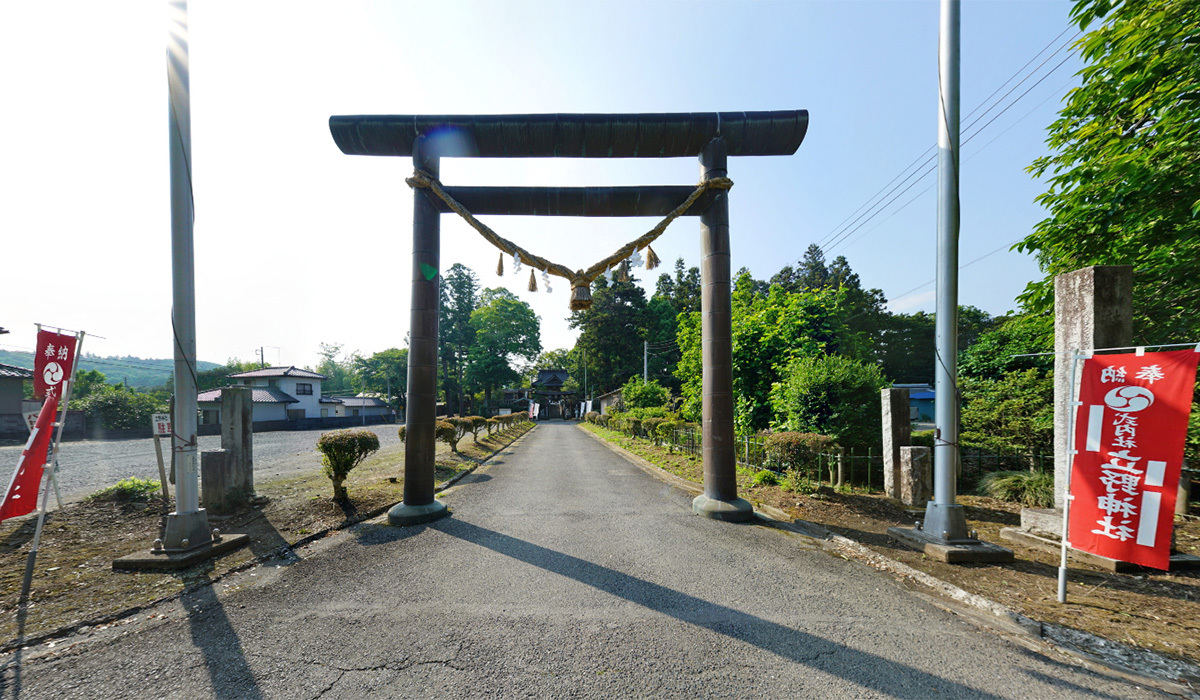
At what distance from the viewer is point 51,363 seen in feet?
15.2

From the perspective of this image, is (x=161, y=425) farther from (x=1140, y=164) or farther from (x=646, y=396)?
(x=646, y=396)

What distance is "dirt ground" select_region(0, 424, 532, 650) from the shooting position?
140 inches

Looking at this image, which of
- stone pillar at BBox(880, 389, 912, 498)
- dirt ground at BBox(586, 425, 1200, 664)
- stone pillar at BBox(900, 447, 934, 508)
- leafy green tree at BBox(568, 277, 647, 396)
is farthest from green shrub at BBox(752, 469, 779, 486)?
leafy green tree at BBox(568, 277, 647, 396)

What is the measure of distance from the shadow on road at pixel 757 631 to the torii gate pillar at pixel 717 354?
2.59 m

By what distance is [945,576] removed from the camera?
419 centimetres

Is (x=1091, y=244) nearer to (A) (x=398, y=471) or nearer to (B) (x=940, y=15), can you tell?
(B) (x=940, y=15)

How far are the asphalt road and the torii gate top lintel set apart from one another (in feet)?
18.8

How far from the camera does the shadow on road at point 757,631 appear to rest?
2633mm

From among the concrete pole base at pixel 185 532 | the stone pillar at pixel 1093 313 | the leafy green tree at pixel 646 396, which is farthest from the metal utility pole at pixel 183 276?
the leafy green tree at pixel 646 396

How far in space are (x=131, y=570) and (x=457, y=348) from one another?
43088 mm

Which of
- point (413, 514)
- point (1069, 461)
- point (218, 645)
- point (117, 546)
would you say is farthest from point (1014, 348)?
point (117, 546)

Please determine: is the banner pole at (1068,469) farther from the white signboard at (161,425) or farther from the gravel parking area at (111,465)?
the gravel parking area at (111,465)

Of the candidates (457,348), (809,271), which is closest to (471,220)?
(457,348)

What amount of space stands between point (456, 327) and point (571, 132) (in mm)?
40951
